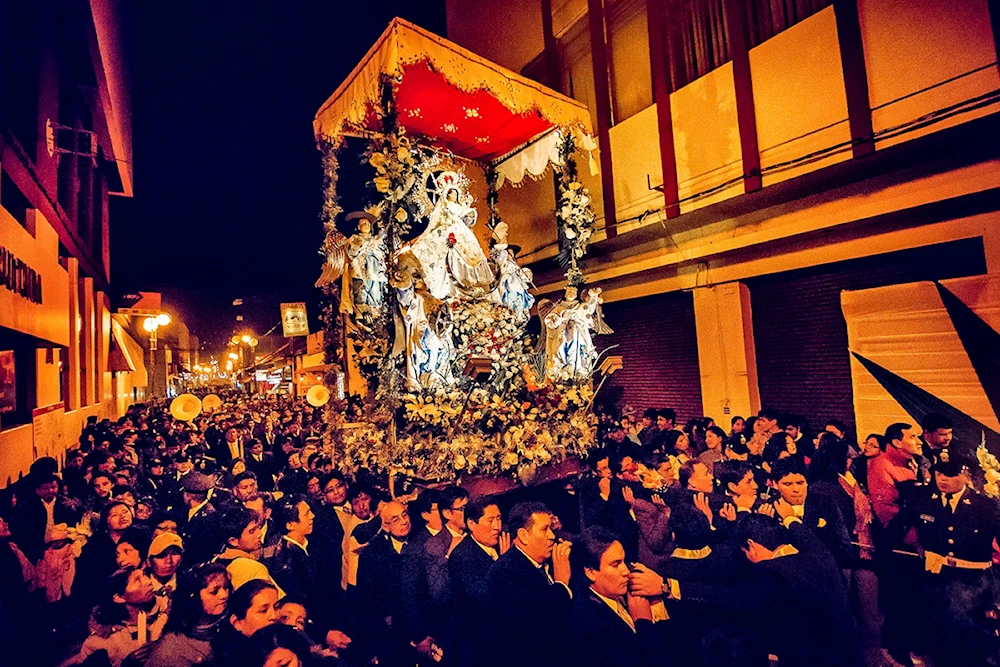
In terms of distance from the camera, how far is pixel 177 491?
18.3 ft

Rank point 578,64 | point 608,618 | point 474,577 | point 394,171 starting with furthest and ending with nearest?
point 578,64, point 394,171, point 474,577, point 608,618

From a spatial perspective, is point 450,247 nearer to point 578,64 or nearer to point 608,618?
point 608,618

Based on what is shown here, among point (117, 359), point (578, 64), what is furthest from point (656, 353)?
point (117, 359)

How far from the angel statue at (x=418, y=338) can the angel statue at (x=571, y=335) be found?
1.54m

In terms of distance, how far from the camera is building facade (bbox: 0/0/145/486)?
690cm

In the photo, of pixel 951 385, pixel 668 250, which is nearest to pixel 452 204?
pixel 668 250

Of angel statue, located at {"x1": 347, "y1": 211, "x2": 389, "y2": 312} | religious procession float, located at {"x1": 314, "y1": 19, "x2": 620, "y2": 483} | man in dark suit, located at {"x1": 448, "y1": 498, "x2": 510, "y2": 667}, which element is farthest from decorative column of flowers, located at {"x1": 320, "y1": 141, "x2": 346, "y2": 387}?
man in dark suit, located at {"x1": 448, "y1": 498, "x2": 510, "y2": 667}

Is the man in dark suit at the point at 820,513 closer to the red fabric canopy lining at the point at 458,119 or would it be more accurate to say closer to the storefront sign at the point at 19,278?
the red fabric canopy lining at the point at 458,119

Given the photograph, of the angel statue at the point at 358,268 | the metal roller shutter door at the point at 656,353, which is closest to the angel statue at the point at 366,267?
the angel statue at the point at 358,268

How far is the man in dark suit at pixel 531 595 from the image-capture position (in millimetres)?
3148

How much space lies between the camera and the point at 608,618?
10.2ft

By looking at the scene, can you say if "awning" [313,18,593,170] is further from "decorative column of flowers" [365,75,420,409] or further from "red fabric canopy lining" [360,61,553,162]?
"decorative column of flowers" [365,75,420,409]

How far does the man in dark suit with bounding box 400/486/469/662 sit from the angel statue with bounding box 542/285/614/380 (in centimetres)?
404

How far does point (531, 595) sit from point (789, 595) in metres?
1.48
